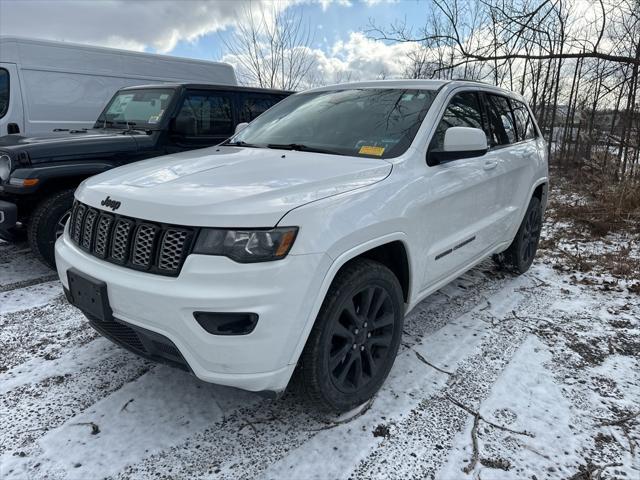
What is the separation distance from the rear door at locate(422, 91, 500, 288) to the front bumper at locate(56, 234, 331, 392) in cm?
106

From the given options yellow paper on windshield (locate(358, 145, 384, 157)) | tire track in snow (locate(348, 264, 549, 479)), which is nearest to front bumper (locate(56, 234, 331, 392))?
tire track in snow (locate(348, 264, 549, 479))

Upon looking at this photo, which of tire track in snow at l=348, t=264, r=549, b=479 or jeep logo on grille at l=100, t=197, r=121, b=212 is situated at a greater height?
jeep logo on grille at l=100, t=197, r=121, b=212

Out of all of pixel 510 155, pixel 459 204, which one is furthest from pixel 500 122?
pixel 459 204

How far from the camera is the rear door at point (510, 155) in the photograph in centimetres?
376

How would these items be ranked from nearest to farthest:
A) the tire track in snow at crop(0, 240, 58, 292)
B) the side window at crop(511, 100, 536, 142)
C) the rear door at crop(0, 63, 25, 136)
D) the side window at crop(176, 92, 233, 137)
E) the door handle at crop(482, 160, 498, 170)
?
the door handle at crop(482, 160, 498, 170) < the tire track in snow at crop(0, 240, 58, 292) < the side window at crop(511, 100, 536, 142) < the side window at crop(176, 92, 233, 137) < the rear door at crop(0, 63, 25, 136)

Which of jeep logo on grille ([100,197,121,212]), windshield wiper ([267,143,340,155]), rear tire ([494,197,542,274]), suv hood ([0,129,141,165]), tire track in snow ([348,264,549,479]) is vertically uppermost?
windshield wiper ([267,143,340,155])

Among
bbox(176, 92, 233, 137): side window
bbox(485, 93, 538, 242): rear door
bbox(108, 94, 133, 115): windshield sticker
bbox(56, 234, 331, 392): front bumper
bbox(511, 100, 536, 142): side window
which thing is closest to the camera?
bbox(56, 234, 331, 392): front bumper

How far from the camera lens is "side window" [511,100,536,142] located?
4319 mm

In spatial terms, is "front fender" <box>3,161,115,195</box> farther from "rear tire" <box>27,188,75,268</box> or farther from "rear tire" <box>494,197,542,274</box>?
"rear tire" <box>494,197,542,274</box>

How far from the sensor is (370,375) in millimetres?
2453

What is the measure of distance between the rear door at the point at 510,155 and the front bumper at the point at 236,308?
239 centimetres

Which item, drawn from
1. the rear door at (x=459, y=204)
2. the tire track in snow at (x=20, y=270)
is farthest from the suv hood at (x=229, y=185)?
the tire track in snow at (x=20, y=270)

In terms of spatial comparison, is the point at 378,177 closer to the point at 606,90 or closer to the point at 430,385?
the point at 430,385

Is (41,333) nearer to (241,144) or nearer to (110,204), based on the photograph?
(110,204)
